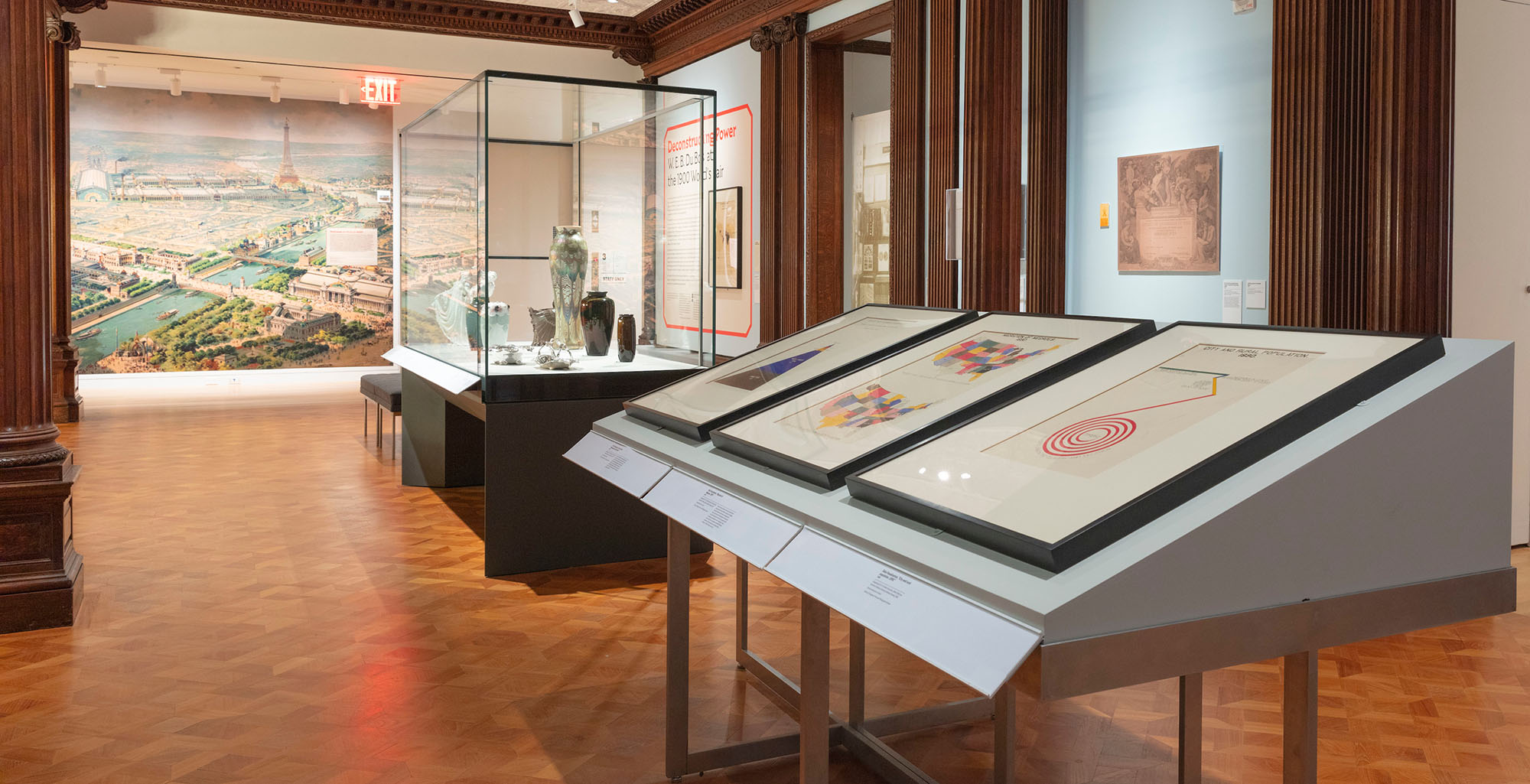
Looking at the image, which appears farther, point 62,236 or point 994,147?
point 62,236

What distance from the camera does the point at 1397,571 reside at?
1.57m

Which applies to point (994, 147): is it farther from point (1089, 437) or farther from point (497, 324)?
point (1089, 437)

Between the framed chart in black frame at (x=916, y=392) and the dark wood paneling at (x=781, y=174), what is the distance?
255 inches

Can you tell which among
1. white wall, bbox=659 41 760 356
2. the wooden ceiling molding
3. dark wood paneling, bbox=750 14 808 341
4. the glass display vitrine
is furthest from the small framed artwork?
the glass display vitrine

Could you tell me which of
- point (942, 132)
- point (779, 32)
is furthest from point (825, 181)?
point (942, 132)

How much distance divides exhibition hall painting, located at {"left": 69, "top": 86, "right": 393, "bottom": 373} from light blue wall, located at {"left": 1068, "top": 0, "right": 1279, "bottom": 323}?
35.7 feet

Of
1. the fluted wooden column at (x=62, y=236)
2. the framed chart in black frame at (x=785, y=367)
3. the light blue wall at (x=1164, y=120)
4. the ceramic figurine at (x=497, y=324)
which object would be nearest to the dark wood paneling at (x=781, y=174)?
the light blue wall at (x=1164, y=120)

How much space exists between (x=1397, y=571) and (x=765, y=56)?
8313 millimetres

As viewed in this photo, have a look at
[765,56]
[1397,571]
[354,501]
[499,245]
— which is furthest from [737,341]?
[1397,571]

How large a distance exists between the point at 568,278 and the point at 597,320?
0.24 meters

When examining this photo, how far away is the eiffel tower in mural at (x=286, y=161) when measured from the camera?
1399cm

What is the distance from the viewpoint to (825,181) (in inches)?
346

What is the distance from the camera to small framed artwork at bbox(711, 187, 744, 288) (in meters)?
9.89

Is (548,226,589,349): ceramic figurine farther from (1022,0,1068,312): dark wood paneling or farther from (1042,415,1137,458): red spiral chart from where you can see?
(1042,415,1137,458): red spiral chart
